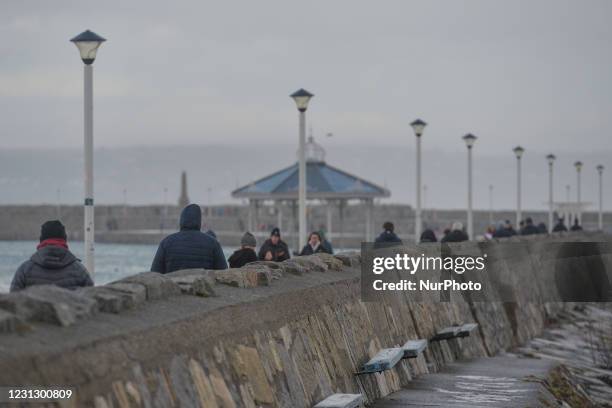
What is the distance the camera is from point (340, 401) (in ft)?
30.5

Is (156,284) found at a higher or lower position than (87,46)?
lower

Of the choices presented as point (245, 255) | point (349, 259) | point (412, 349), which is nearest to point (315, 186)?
point (245, 255)

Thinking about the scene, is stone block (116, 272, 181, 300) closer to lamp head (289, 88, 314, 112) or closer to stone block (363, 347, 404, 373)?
stone block (363, 347, 404, 373)

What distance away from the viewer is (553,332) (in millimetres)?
27703

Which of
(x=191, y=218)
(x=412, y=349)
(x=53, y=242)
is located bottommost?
(x=412, y=349)

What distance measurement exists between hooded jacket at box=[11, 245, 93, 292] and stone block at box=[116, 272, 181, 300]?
2.79ft

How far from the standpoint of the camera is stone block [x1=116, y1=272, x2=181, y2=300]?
802 cm

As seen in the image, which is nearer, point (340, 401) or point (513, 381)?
point (340, 401)

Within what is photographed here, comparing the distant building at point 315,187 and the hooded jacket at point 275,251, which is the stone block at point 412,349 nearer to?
the hooded jacket at point 275,251

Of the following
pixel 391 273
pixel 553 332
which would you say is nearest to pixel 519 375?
pixel 391 273

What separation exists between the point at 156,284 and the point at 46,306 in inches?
61.4

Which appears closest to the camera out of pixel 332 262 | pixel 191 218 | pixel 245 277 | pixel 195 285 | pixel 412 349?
pixel 195 285

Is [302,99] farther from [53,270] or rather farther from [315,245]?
[53,270]

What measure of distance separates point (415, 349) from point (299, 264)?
144 centimetres
